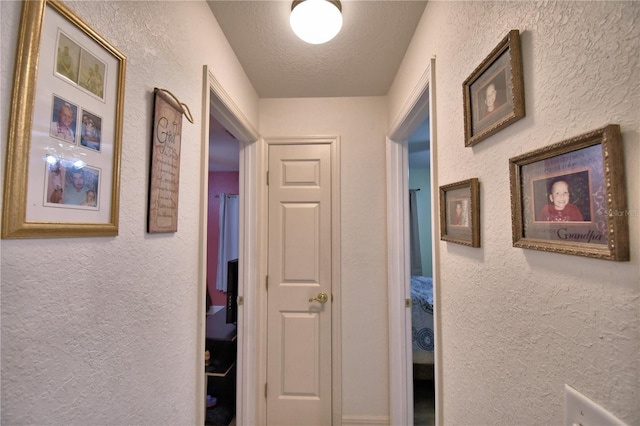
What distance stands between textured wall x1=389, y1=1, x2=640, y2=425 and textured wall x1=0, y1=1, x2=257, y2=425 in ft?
3.13

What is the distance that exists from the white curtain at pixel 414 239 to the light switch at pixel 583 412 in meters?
4.26

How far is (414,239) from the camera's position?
479 centimetres

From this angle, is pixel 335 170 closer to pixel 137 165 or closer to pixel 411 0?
pixel 411 0

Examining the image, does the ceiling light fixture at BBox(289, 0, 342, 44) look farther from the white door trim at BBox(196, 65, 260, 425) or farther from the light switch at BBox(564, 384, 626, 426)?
the light switch at BBox(564, 384, 626, 426)

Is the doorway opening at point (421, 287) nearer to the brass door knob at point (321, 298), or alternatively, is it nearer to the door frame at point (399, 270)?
the door frame at point (399, 270)

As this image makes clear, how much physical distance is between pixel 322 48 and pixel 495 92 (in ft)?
3.59

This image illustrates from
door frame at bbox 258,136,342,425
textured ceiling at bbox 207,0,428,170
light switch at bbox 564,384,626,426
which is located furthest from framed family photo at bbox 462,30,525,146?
door frame at bbox 258,136,342,425

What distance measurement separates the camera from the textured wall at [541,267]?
0.41 meters

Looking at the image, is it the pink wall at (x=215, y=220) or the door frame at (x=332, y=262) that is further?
the pink wall at (x=215, y=220)

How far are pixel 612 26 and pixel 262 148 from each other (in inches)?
A: 72.3

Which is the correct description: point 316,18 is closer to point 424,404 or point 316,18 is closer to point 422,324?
point 422,324

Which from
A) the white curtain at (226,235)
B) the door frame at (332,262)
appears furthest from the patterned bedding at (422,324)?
the white curtain at (226,235)

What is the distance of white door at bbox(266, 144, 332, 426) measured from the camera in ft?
6.38

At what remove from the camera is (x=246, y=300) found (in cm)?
185
